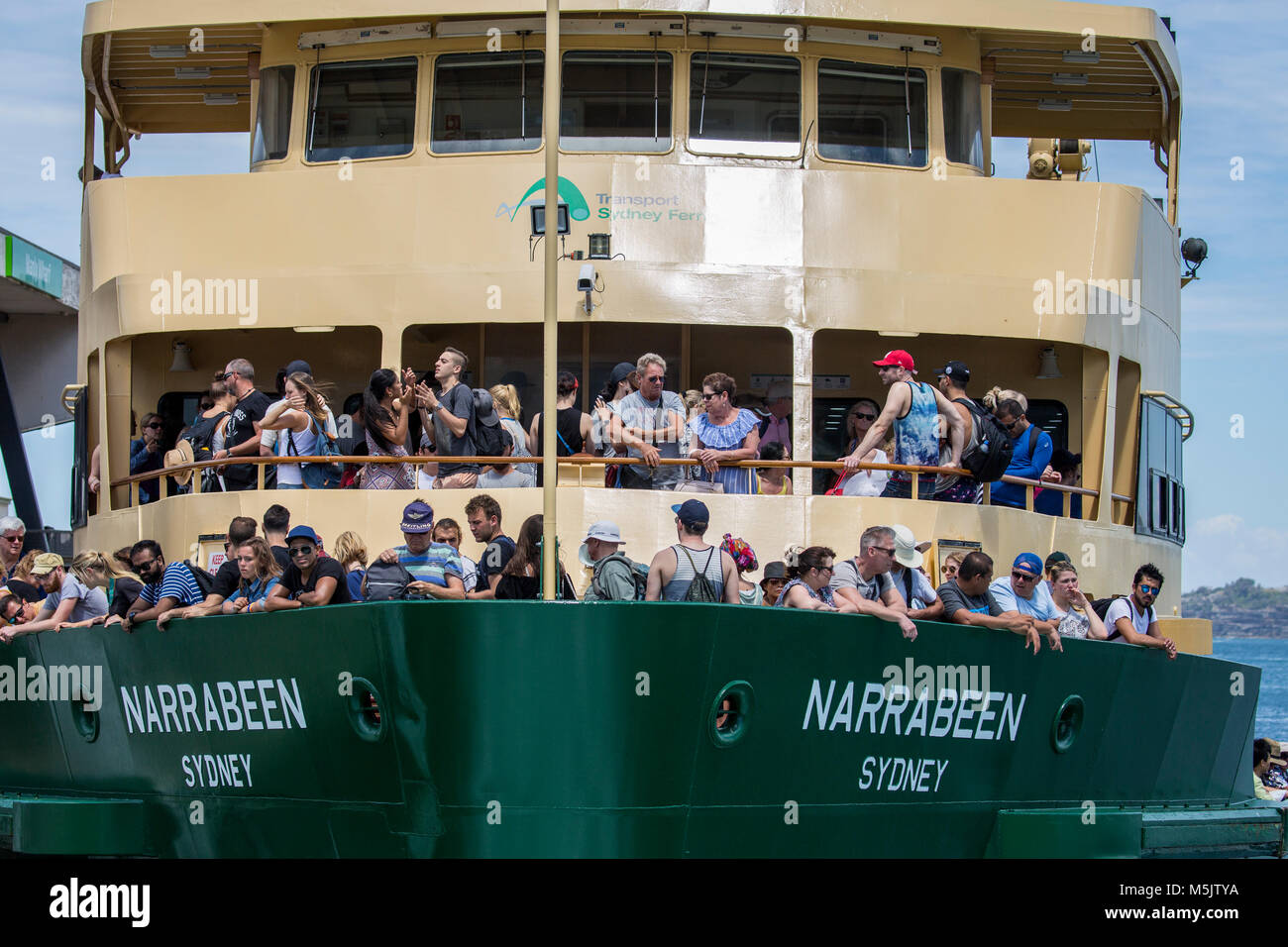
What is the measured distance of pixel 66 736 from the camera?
1040 centimetres

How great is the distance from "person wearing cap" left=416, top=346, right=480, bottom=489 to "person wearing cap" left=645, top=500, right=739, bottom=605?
2237mm

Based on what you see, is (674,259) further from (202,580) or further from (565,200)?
(202,580)

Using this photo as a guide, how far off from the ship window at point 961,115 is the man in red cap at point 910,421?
8.46 feet

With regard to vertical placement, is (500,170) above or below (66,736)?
above

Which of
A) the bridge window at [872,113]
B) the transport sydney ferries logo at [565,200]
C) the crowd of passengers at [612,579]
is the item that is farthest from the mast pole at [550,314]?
the bridge window at [872,113]

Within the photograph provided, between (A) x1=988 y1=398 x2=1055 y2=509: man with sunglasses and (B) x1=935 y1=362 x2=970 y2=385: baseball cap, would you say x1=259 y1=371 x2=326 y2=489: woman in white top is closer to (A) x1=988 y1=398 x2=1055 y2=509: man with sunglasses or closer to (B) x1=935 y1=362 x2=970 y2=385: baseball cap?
(B) x1=935 y1=362 x2=970 y2=385: baseball cap

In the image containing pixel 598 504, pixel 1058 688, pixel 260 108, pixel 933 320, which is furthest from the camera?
pixel 260 108

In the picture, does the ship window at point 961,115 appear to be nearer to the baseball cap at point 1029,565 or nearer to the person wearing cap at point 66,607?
the baseball cap at point 1029,565

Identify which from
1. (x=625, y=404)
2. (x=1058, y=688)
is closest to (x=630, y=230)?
(x=625, y=404)

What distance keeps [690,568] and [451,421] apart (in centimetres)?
244

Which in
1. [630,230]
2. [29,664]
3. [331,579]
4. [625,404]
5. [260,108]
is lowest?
[29,664]

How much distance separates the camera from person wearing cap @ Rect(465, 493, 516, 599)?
920 cm

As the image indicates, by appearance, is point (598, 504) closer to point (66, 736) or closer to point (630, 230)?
point (630, 230)

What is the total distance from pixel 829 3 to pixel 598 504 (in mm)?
3734
